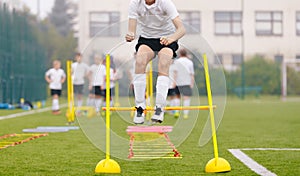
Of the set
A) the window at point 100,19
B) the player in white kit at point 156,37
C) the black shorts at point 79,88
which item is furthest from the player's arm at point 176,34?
the window at point 100,19

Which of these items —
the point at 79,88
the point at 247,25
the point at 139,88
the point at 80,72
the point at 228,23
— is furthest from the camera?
the point at 228,23

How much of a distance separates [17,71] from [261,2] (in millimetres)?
26827

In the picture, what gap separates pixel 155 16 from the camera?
7.76 m

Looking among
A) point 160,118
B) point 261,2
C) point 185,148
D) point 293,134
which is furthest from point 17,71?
point 261,2

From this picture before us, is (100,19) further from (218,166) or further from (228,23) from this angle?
Result: (218,166)

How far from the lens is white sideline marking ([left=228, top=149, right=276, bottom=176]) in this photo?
6.91m

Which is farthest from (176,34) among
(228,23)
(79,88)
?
(228,23)

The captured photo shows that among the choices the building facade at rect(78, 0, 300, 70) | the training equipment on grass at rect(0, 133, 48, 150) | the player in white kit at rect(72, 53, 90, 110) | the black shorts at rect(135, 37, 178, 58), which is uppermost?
the building facade at rect(78, 0, 300, 70)

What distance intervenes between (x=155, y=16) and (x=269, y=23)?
1683 inches

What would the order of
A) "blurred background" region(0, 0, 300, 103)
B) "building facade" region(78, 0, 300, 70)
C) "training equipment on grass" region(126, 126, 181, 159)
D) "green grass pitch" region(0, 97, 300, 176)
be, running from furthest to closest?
"building facade" region(78, 0, 300, 70) < "blurred background" region(0, 0, 300, 103) < "training equipment on grass" region(126, 126, 181, 159) < "green grass pitch" region(0, 97, 300, 176)

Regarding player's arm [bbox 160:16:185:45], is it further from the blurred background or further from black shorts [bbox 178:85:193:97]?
the blurred background

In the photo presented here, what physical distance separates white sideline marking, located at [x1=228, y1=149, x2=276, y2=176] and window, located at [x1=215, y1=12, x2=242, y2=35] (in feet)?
132

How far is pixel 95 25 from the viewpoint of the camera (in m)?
46.2

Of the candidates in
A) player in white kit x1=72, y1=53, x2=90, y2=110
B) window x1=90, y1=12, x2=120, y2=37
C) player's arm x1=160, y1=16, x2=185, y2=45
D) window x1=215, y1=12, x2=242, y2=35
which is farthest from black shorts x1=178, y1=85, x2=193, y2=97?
window x1=215, y1=12, x2=242, y2=35
